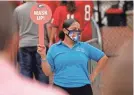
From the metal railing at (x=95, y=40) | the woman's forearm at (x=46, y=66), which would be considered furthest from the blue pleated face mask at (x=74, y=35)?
the metal railing at (x=95, y=40)

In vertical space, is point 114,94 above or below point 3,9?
below

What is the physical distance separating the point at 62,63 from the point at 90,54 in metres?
0.41

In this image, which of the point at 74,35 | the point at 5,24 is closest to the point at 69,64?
the point at 74,35

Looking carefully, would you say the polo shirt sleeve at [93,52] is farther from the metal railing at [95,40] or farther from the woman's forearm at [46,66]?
the metal railing at [95,40]

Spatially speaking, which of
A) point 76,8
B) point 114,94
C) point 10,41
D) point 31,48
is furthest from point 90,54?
point 10,41

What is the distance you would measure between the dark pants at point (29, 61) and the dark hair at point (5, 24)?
4840mm

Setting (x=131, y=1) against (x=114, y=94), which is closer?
(x=114, y=94)

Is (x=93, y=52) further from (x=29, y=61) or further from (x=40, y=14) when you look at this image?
(x=29, y=61)

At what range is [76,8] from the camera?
24.0 ft

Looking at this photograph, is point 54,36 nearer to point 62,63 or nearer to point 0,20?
point 62,63

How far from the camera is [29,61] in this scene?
6.68 metres

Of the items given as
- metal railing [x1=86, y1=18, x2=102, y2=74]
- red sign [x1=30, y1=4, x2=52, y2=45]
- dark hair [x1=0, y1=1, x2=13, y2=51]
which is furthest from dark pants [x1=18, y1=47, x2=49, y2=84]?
dark hair [x1=0, y1=1, x2=13, y2=51]

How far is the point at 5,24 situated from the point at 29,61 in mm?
4927

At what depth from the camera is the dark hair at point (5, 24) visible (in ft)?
5.77
